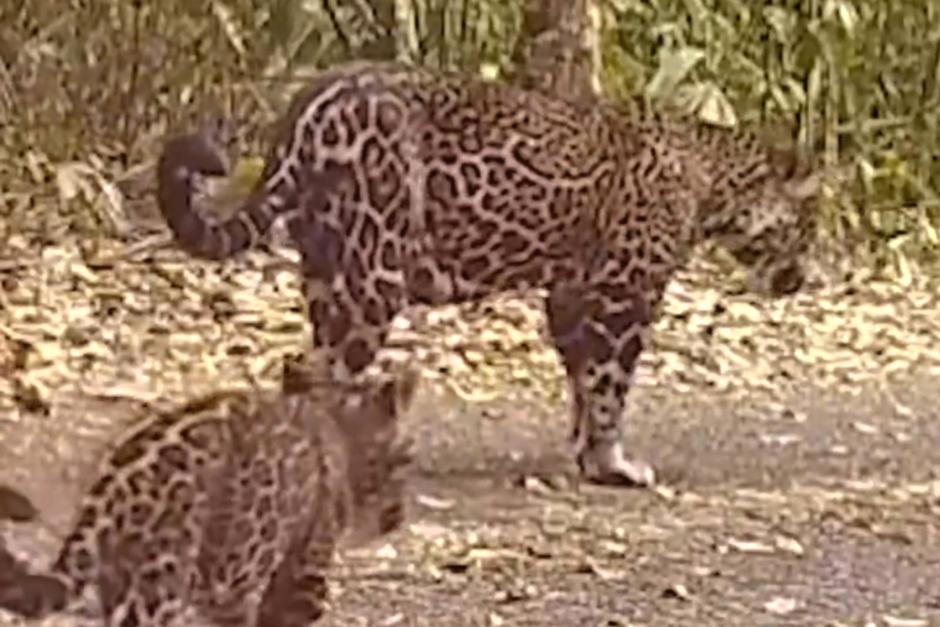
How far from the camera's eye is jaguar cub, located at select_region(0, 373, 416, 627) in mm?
3859

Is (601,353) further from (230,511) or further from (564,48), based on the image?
(230,511)

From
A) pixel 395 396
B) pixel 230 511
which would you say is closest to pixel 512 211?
pixel 395 396

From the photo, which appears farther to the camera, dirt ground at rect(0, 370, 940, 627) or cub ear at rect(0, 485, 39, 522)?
dirt ground at rect(0, 370, 940, 627)

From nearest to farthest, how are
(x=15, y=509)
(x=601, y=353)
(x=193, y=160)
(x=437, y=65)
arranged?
(x=15, y=509) < (x=193, y=160) < (x=601, y=353) < (x=437, y=65)

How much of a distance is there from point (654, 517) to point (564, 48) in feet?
5.14

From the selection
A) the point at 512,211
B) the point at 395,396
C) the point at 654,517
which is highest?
the point at 512,211

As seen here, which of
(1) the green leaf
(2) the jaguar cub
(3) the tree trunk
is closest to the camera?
(2) the jaguar cub

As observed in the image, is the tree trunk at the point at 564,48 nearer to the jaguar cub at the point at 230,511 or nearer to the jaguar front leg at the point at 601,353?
the jaguar front leg at the point at 601,353

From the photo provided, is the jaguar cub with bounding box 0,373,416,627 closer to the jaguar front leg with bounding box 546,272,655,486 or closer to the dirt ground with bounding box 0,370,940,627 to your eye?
the dirt ground with bounding box 0,370,940,627

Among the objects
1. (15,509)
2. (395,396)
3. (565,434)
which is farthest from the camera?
(565,434)

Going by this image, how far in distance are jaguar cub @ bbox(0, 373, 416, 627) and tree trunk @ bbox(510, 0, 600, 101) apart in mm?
2511

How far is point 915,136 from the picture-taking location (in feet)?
30.8

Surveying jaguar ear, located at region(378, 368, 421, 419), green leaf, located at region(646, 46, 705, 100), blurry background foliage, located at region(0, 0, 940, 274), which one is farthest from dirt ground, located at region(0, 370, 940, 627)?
green leaf, located at region(646, 46, 705, 100)

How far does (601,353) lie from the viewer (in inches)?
243
